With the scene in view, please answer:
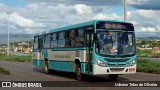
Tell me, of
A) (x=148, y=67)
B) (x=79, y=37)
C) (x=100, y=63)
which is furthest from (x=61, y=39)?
(x=148, y=67)

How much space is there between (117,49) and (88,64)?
65.8 inches

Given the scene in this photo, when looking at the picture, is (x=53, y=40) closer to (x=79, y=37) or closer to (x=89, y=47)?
(x=79, y=37)

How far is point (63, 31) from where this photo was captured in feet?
72.2

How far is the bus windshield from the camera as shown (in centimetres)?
1761

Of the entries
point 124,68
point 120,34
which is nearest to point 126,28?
point 120,34

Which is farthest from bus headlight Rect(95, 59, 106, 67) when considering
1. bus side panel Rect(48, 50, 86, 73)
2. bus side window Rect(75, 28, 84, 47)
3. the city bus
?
bus side window Rect(75, 28, 84, 47)

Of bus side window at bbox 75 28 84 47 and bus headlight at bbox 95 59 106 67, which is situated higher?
bus side window at bbox 75 28 84 47

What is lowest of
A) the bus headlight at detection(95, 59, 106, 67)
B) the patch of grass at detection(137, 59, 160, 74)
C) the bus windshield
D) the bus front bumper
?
the patch of grass at detection(137, 59, 160, 74)

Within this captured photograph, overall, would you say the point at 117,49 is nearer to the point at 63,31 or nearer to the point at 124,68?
the point at 124,68

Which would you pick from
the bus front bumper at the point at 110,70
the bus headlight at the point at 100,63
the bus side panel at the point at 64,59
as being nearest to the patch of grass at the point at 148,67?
the bus side panel at the point at 64,59

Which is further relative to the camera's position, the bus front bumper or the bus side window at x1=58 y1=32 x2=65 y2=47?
the bus side window at x1=58 y1=32 x2=65 y2=47

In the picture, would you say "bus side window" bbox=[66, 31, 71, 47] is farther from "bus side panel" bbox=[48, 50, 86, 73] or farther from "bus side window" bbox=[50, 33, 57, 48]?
"bus side window" bbox=[50, 33, 57, 48]

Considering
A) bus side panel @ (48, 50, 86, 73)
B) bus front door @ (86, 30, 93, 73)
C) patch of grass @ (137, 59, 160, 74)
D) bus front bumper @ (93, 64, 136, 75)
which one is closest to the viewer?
bus front bumper @ (93, 64, 136, 75)

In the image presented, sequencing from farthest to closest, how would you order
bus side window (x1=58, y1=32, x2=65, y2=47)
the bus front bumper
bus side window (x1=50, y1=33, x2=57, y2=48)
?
bus side window (x1=50, y1=33, x2=57, y2=48) → bus side window (x1=58, y1=32, x2=65, y2=47) → the bus front bumper
